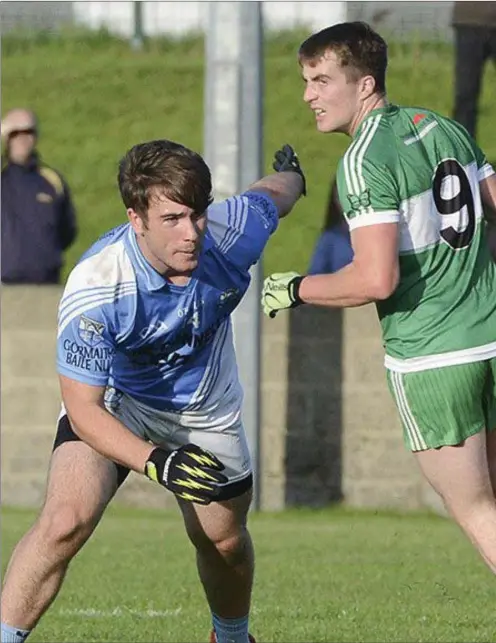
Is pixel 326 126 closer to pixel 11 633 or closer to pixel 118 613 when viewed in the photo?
pixel 11 633

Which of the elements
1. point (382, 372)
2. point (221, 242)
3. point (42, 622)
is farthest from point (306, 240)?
point (221, 242)

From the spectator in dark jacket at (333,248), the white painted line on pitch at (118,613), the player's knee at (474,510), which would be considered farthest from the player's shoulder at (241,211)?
the spectator in dark jacket at (333,248)

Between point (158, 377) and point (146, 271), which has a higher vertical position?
point (146, 271)

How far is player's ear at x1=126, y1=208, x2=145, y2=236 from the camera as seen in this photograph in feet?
19.5

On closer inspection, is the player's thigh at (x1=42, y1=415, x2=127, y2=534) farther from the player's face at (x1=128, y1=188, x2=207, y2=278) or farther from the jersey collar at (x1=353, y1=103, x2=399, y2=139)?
the jersey collar at (x1=353, y1=103, x2=399, y2=139)

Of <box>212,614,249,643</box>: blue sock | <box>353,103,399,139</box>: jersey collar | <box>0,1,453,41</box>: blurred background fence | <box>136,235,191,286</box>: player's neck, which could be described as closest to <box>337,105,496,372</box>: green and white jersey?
<box>353,103,399,139</box>: jersey collar

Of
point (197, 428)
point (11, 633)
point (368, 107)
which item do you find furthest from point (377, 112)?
point (11, 633)

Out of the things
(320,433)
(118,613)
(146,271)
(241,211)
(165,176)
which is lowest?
(320,433)

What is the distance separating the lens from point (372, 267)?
579 cm

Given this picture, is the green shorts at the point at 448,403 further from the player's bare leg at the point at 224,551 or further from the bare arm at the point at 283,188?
the bare arm at the point at 283,188

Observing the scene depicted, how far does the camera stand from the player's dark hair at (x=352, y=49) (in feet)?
20.0

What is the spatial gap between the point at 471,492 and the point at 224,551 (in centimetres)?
107

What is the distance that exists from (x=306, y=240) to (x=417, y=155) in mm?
15530

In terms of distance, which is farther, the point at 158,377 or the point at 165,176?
the point at 158,377
